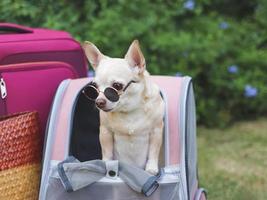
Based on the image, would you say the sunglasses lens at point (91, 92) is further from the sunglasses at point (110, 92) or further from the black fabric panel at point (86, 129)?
the black fabric panel at point (86, 129)

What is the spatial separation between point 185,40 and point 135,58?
1.48 m

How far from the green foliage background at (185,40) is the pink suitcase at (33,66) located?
0.86 metres

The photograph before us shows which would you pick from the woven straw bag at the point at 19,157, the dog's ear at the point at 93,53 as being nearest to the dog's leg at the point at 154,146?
the dog's ear at the point at 93,53

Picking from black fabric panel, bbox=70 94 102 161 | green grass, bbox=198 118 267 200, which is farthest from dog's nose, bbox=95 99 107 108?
green grass, bbox=198 118 267 200

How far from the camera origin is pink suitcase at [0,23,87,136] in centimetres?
180

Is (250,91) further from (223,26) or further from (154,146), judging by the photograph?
(154,146)

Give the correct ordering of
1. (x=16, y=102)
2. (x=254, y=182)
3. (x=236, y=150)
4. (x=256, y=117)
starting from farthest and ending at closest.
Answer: (x=256, y=117)
(x=236, y=150)
(x=254, y=182)
(x=16, y=102)

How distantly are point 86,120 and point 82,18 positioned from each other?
1317 mm

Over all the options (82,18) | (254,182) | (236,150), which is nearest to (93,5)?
(82,18)

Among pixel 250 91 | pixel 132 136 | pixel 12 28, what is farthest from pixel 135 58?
pixel 250 91

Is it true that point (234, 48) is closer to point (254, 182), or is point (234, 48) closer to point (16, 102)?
point (254, 182)

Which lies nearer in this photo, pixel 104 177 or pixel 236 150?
pixel 104 177

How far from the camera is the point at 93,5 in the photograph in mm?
3029

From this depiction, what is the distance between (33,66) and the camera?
1850mm
